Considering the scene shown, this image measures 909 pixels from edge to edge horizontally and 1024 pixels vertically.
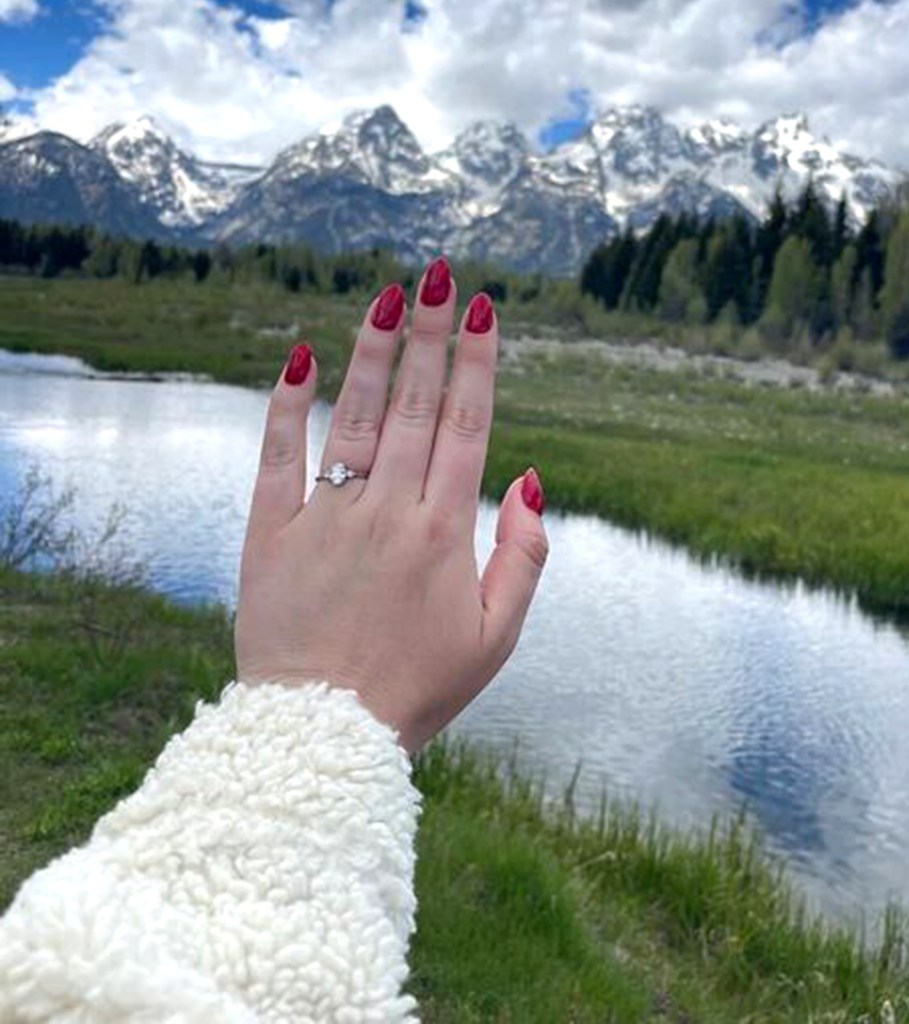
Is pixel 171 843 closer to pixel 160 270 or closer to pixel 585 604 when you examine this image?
pixel 585 604

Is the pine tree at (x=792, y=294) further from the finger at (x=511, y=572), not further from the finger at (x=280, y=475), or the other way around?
the finger at (x=280, y=475)

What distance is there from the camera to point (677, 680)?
49.2ft

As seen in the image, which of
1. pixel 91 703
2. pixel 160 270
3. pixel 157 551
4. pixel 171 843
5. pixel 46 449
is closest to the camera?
pixel 171 843

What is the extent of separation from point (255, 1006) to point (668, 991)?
5.51 metres

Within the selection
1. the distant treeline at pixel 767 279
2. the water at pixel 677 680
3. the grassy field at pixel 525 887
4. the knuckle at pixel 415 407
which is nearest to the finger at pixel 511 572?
the knuckle at pixel 415 407

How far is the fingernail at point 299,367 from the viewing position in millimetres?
1798

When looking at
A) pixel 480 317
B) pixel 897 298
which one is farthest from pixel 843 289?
pixel 480 317

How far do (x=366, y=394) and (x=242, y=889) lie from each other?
71 cm

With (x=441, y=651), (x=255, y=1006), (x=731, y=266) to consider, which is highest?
(x=731, y=266)

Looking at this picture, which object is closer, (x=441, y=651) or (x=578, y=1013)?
(x=441, y=651)

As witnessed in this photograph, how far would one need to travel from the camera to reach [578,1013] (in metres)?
5.41

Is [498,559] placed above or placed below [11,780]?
above

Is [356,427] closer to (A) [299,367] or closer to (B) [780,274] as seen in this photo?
(A) [299,367]

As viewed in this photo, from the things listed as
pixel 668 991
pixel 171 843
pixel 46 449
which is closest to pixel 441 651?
pixel 171 843
